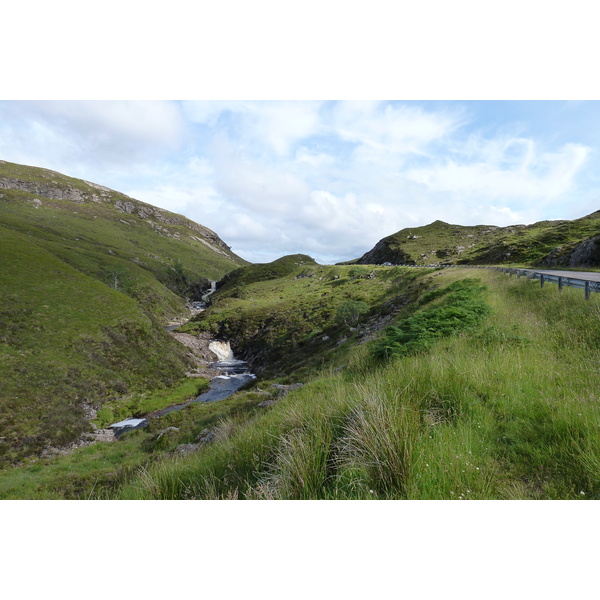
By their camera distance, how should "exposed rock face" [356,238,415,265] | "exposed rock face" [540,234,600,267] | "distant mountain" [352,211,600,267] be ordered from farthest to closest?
"exposed rock face" [356,238,415,265]
"distant mountain" [352,211,600,267]
"exposed rock face" [540,234,600,267]

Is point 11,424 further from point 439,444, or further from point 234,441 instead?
point 439,444

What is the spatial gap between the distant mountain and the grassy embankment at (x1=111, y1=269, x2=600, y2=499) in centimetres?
5250

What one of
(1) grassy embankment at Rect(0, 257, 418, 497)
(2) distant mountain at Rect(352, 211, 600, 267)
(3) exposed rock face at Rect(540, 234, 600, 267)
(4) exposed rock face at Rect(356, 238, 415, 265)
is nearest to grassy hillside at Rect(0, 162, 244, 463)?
(1) grassy embankment at Rect(0, 257, 418, 497)

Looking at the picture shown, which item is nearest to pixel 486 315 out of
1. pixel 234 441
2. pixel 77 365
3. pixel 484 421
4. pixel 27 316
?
pixel 484 421

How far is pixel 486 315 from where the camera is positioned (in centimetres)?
1211

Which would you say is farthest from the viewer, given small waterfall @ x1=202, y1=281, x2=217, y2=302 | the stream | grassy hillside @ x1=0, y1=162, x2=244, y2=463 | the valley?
small waterfall @ x1=202, y1=281, x2=217, y2=302

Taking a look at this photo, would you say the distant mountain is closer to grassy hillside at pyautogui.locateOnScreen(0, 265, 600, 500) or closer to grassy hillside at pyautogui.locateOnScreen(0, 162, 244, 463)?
grassy hillside at pyautogui.locateOnScreen(0, 265, 600, 500)

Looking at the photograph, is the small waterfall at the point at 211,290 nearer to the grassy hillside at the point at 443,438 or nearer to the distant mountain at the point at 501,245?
→ the distant mountain at the point at 501,245

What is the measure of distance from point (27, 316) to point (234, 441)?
1878 inches

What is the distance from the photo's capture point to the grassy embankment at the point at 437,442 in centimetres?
327

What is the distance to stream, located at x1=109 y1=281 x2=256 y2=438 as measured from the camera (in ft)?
103

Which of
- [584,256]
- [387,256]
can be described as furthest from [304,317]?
[387,256]

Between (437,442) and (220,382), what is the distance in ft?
160

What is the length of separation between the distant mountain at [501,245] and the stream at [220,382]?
Result: 186 feet
